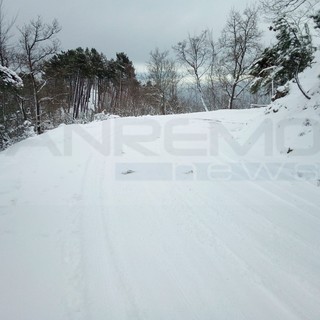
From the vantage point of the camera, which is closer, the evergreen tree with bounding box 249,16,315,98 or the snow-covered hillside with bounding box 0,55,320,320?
the snow-covered hillside with bounding box 0,55,320,320

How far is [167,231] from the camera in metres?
3.98

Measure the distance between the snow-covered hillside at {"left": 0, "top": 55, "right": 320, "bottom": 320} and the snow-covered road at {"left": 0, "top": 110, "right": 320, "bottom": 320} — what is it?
0.02 metres

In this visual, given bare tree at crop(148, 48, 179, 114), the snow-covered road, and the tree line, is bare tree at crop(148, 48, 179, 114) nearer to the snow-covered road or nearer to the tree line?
the tree line

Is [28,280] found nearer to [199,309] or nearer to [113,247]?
[113,247]

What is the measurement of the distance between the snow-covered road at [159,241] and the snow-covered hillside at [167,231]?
0.02 m

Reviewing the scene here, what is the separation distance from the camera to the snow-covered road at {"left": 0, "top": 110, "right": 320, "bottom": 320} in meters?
2.73

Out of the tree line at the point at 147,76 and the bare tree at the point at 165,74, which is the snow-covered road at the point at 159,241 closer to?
the tree line at the point at 147,76

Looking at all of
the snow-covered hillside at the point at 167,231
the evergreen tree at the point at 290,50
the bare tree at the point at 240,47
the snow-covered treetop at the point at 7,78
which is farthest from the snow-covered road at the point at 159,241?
the bare tree at the point at 240,47

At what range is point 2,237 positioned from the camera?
12.7 ft

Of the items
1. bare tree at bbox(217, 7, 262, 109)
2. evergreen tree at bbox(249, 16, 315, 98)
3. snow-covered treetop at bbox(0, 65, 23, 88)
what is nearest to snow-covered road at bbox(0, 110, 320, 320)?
evergreen tree at bbox(249, 16, 315, 98)

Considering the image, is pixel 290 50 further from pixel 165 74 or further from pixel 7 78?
pixel 165 74

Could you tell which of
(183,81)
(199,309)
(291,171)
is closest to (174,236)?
(199,309)

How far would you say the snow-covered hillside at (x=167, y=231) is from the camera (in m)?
2.76

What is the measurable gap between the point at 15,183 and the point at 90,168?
165 cm
